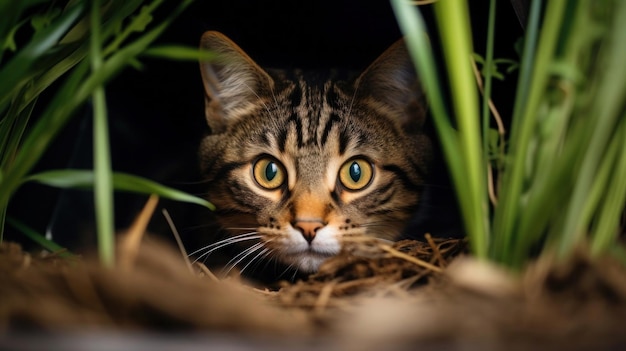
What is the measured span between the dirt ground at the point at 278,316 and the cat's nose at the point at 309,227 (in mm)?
521

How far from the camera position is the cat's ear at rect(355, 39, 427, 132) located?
4.69ft

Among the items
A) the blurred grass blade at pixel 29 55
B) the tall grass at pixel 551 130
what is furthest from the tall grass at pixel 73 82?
the tall grass at pixel 551 130

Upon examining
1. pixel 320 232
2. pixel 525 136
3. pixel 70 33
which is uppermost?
pixel 70 33

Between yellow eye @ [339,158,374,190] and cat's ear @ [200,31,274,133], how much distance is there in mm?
300

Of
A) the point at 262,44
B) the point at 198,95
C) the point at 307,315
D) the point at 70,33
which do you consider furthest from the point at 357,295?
the point at 198,95

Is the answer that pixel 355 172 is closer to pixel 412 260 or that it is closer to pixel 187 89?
pixel 412 260

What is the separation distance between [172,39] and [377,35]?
0.62 m

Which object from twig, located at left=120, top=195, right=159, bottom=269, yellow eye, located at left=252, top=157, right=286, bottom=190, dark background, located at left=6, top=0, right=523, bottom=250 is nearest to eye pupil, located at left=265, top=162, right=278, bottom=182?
yellow eye, located at left=252, top=157, right=286, bottom=190

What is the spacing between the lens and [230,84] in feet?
5.08

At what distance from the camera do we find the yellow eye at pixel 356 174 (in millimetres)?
1367

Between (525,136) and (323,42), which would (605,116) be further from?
(323,42)

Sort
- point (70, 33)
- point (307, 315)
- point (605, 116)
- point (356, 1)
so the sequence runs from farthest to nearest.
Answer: point (356, 1) → point (70, 33) → point (307, 315) → point (605, 116)

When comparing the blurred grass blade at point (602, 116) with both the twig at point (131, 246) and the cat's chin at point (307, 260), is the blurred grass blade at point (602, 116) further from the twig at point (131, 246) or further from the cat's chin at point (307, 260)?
the cat's chin at point (307, 260)

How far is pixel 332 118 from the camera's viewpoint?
143 centimetres
